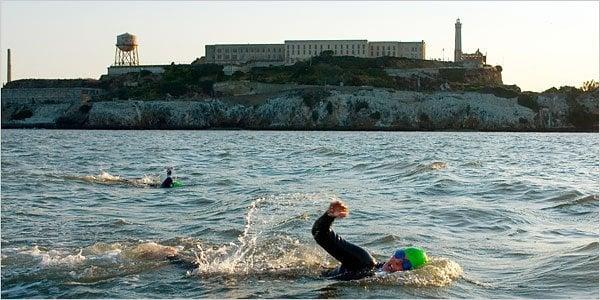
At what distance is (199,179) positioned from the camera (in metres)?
31.8

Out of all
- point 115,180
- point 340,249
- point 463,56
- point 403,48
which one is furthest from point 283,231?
point 463,56

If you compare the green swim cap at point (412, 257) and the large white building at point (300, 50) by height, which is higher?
the large white building at point (300, 50)

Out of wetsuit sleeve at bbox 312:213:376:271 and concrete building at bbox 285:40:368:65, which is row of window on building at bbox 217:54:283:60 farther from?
wetsuit sleeve at bbox 312:213:376:271

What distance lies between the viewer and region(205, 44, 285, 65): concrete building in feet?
585

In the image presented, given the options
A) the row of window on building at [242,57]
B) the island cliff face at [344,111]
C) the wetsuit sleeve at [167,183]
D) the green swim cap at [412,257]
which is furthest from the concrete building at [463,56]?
the green swim cap at [412,257]

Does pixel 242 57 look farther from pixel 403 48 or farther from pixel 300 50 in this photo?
pixel 403 48

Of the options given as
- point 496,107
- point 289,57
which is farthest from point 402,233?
point 289,57

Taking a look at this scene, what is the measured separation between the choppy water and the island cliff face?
95722 mm

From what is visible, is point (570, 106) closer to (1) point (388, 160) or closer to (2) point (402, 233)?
(1) point (388, 160)

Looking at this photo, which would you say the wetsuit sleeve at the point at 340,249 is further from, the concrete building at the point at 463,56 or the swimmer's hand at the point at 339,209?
the concrete building at the point at 463,56

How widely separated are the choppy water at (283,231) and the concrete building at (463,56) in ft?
455

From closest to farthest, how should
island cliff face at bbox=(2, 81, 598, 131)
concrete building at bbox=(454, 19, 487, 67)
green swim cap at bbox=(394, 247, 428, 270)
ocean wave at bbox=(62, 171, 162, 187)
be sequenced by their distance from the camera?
green swim cap at bbox=(394, 247, 428, 270) → ocean wave at bbox=(62, 171, 162, 187) → island cliff face at bbox=(2, 81, 598, 131) → concrete building at bbox=(454, 19, 487, 67)

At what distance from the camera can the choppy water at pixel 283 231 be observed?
12.1 metres

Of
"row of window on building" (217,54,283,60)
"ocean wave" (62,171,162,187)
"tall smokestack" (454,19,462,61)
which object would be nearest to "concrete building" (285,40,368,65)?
"row of window on building" (217,54,283,60)
